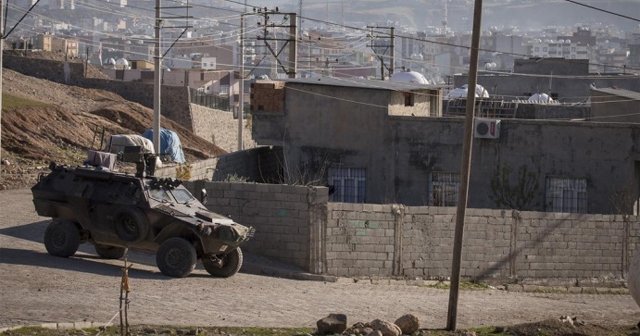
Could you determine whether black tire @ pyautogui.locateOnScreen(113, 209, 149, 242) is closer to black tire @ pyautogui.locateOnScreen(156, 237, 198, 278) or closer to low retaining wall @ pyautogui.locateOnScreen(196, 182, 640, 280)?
black tire @ pyautogui.locateOnScreen(156, 237, 198, 278)

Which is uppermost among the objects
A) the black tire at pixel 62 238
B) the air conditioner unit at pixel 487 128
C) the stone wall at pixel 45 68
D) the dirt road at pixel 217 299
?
the stone wall at pixel 45 68

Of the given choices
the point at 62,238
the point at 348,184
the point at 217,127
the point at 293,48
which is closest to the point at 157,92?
the point at 348,184

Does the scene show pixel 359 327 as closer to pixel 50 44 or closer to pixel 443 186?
pixel 443 186

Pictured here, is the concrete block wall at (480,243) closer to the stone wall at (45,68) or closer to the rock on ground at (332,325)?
the rock on ground at (332,325)

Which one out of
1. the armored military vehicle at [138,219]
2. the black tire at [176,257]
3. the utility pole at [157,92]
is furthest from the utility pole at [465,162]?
the utility pole at [157,92]

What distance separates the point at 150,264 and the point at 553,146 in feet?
45.3

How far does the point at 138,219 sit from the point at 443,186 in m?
13.9

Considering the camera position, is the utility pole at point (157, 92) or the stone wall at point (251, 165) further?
the utility pole at point (157, 92)

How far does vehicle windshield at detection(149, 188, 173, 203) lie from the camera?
24.9 metres

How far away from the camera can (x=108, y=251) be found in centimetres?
2617

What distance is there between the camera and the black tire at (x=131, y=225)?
2462cm

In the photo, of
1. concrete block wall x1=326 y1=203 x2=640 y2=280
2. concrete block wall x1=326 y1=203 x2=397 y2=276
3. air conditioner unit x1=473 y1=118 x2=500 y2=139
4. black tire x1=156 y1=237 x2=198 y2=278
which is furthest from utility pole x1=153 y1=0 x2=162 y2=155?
black tire x1=156 y1=237 x2=198 y2=278

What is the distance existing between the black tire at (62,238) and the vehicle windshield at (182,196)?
200cm

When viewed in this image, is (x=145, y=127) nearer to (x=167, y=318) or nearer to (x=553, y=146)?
(x=553, y=146)
